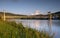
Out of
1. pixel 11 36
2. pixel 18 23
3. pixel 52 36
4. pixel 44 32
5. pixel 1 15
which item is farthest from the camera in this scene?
pixel 1 15

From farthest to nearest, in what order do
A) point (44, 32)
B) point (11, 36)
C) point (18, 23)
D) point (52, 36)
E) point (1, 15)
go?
point (1, 15), point (18, 23), point (44, 32), point (52, 36), point (11, 36)

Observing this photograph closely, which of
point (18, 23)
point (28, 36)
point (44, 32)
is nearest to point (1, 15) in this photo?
point (18, 23)

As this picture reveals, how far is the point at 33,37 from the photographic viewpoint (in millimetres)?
→ 2988

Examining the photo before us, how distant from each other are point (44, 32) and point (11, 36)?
1101mm

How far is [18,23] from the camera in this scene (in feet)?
18.0

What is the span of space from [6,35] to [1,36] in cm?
11

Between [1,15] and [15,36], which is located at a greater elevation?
[1,15]

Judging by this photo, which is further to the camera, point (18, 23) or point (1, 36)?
point (18, 23)

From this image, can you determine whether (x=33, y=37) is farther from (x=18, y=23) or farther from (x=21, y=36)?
(x=18, y=23)

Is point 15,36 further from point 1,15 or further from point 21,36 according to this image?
point 1,15

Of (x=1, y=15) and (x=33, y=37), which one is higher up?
(x=1, y=15)

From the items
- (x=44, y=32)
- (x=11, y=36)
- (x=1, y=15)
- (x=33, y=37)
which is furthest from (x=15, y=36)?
(x=1, y=15)

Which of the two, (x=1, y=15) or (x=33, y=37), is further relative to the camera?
(x=1, y=15)

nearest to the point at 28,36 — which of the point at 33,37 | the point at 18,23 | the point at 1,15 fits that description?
the point at 33,37
